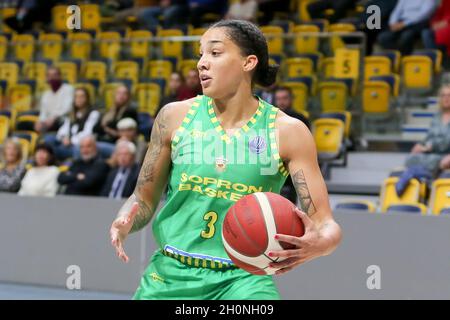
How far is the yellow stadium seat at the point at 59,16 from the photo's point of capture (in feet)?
47.5

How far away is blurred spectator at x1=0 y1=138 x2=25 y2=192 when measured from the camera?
A: 9.45 m

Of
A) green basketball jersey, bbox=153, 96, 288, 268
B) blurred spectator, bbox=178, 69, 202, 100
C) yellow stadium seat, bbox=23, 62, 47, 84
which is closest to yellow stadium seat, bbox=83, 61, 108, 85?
yellow stadium seat, bbox=23, 62, 47, 84

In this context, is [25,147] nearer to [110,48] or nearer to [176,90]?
[110,48]

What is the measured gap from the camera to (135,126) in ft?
31.8

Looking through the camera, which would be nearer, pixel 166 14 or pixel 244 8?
pixel 244 8

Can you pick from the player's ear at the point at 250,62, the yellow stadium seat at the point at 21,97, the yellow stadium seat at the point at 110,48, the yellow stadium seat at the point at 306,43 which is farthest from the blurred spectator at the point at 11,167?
the player's ear at the point at 250,62

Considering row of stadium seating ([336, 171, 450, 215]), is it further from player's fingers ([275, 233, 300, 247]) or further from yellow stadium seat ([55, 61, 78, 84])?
player's fingers ([275, 233, 300, 247])

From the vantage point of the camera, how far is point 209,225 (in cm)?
351

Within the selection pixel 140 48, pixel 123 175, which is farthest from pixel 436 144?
pixel 140 48

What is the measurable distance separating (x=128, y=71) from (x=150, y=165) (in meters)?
6.99

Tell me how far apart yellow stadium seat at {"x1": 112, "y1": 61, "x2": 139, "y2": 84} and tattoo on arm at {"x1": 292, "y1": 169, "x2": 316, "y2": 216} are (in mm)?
7006

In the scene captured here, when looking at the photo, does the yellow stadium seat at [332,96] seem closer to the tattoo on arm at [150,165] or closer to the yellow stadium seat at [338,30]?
the yellow stadium seat at [338,30]
